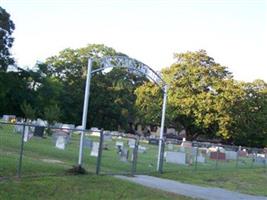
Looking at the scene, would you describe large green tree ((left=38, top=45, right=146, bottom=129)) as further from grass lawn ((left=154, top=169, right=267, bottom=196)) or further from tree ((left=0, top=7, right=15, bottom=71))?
grass lawn ((left=154, top=169, right=267, bottom=196))

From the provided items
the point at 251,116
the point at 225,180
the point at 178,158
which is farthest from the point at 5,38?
the point at 225,180

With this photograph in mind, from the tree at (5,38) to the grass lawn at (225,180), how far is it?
4794 centimetres

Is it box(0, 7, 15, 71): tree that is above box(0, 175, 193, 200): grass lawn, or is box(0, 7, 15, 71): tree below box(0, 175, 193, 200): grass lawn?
above

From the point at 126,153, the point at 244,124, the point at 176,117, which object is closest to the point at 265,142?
the point at 244,124

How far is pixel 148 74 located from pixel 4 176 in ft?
31.8

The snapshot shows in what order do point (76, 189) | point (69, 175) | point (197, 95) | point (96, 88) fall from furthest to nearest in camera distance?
1. point (96, 88)
2. point (197, 95)
3. point (69, 175)
4. point (76, 189)

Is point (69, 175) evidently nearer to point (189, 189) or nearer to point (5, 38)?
point (189, 189)

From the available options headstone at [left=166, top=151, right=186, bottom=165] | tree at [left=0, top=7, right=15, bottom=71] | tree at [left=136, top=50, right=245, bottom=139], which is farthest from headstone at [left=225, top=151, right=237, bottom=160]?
tree at [left=0, top=7, right=15, bottom=71]

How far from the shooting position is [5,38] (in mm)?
68312

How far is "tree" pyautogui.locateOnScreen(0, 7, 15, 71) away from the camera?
67.4 m

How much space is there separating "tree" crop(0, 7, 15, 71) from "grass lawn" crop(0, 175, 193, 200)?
178ft

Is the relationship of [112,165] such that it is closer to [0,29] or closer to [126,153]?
[126,153]

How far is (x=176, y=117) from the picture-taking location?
251 ft

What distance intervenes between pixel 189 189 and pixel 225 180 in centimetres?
570
